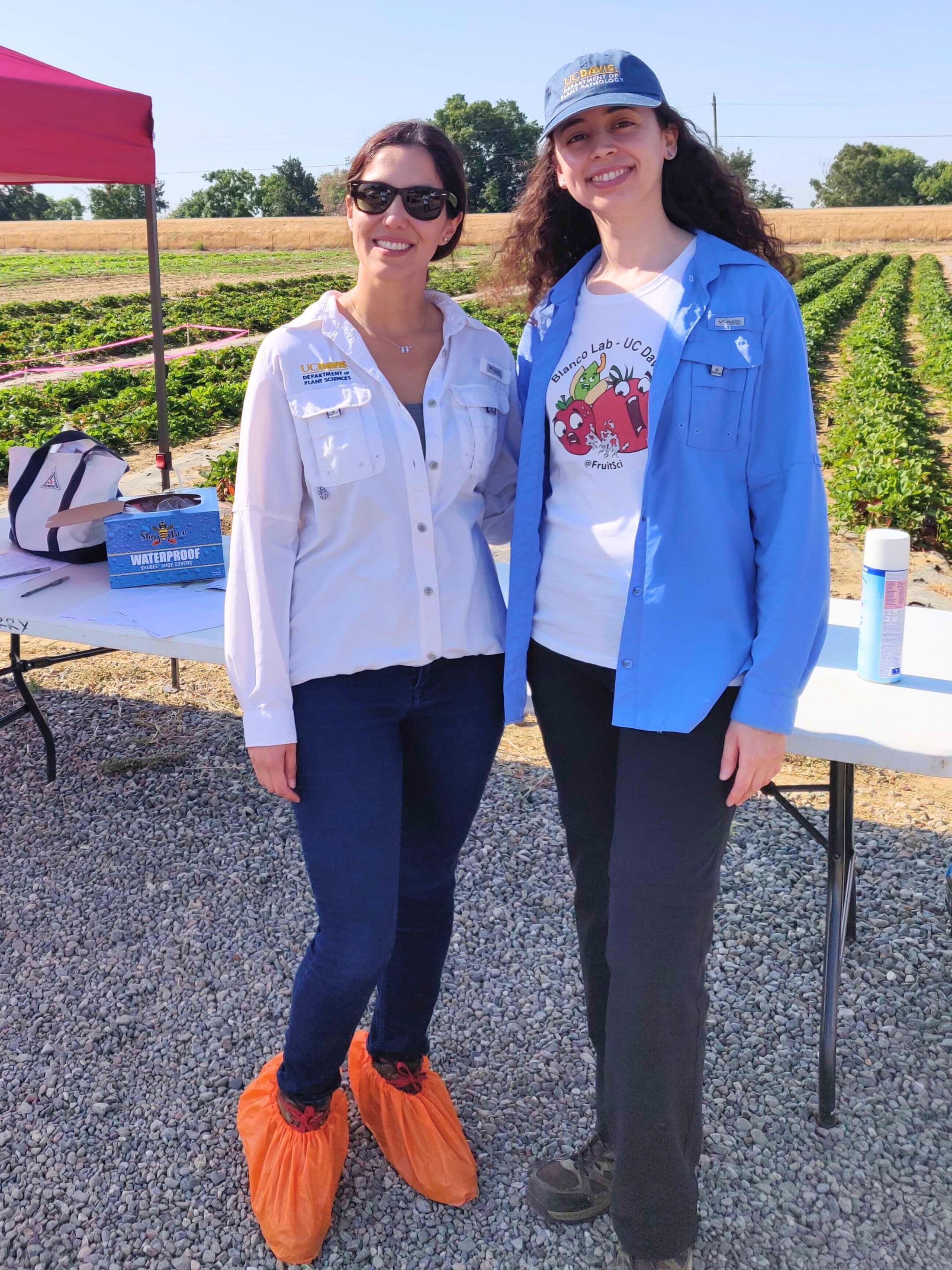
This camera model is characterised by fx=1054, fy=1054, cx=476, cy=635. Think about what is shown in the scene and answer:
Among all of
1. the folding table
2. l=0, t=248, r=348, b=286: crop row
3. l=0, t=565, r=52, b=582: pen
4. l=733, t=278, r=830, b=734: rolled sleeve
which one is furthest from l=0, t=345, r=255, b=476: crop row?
l=0, t=248, r=348, b=286: crop row

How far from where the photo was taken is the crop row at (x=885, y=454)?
735 cm

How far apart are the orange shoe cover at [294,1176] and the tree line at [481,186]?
3103 inches

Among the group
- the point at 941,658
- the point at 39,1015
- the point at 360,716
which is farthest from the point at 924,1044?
the point at 39,1015

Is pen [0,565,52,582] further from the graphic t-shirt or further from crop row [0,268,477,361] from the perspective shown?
crop row [0,268,477,361]

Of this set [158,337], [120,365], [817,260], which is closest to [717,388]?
[158,337]

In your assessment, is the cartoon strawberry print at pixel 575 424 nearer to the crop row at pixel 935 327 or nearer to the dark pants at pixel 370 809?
the dark pants at pixel 370 809

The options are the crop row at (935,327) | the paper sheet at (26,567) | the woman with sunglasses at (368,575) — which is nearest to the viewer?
the woman with sunglasses at (368,575)

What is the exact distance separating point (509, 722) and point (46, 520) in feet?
7.71

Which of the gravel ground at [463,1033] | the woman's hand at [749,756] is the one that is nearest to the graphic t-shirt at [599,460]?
the woman's hand at [749,756]

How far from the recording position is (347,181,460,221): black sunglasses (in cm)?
190

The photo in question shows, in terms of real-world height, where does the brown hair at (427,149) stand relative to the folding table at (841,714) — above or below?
above

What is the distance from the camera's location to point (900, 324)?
840 inches

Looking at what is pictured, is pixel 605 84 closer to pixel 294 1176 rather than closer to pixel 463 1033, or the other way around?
pixel 294 1176

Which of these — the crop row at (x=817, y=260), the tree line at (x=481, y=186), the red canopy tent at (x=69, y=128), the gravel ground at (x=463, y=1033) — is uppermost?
the tree line at (x=481, y=186)
